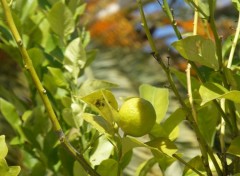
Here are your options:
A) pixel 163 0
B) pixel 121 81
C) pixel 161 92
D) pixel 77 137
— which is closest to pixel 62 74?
pixel 77 137

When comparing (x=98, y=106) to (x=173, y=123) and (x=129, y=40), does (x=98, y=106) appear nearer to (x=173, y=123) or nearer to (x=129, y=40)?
(x=173, y=123)

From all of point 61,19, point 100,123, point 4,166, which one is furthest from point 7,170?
point 61,19

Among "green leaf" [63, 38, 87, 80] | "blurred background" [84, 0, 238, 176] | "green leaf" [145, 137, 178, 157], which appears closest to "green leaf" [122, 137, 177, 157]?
"green leaf" [145, 137, 178, 157]

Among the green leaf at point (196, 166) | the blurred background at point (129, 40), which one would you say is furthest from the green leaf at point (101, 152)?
the blurred background at point (129, 40)

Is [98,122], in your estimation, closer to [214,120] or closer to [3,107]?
[214,120]

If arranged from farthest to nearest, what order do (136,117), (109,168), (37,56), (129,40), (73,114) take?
(129,40), (37,56), (73,114), (109,168), (136,117)

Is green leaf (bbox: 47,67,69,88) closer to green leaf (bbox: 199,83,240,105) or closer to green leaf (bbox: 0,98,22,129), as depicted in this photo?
green leaf (bbox: 0,98,22,129)
